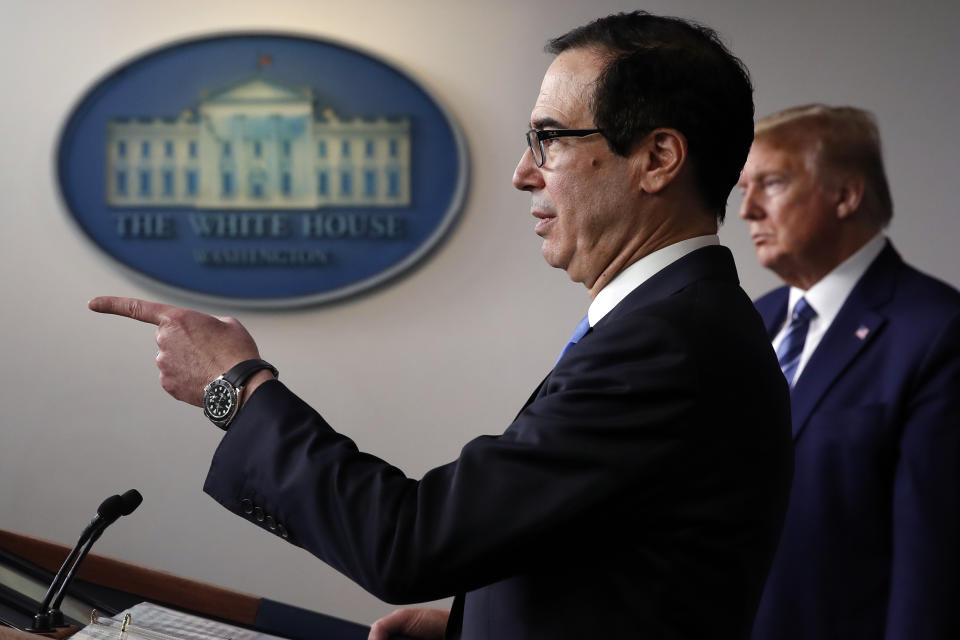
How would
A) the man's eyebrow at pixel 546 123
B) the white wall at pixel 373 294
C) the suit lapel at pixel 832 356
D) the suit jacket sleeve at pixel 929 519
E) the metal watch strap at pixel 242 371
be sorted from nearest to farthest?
the metal watch strap at pixel 242 371 → the man's eyebrow at pixel 546 123 → the suit jacket sleeve at pixel 929 519 → the suit lapel at pixel 832 356 → the white wall at pixel 373 294

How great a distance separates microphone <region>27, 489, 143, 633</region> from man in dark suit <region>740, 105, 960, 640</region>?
1.11m

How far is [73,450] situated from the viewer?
291 cm

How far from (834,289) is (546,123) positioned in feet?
3.50

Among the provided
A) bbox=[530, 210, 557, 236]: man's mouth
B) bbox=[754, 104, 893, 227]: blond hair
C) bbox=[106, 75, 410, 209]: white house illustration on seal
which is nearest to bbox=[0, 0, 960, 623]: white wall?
bbox=[106, 75, 410, 209]: white house illustration on seal

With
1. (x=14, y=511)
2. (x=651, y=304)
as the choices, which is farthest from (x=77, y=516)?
(x=651, y=304)

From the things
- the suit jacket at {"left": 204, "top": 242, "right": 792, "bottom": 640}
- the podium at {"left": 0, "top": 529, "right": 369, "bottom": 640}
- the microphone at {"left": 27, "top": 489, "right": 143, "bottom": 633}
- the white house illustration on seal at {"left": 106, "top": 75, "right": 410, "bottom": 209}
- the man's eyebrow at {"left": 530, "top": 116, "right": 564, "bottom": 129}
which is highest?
the white house illustration on seal at {"left": 106, "top": 75, "right": 410, "bottom": 209}

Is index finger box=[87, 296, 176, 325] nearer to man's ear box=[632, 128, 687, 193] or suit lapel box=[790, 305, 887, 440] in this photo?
man's ear box=[632, 128, 687, 193]

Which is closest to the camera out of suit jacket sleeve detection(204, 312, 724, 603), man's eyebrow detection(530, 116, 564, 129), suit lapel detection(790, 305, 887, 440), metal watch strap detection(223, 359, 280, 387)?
suit jacket sleeve detection(204, 312, 724, 603)

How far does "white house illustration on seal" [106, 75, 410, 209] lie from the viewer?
9.57 feet

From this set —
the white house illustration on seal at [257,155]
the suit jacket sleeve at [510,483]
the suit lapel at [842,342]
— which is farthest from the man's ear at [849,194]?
the white house illustration on seal at [257,155]

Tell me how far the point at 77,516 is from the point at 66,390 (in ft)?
1.22

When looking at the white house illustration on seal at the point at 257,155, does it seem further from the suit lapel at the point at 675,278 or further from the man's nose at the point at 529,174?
the suit lapel at the point at 675,278

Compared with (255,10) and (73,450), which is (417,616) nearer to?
(73,450)

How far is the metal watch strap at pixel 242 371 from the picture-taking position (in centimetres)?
95
